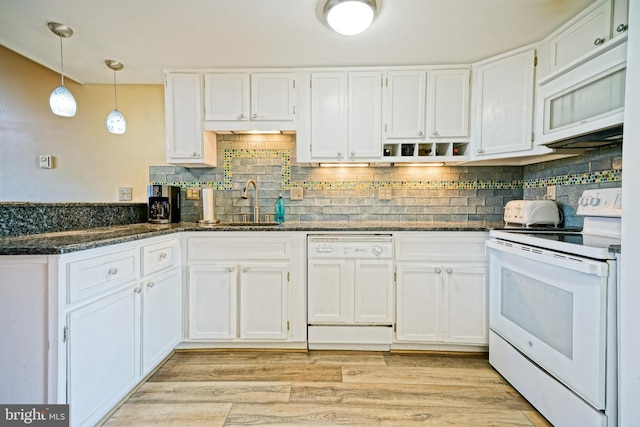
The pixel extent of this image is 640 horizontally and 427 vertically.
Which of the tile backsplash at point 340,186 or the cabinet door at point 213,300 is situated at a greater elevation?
the tile backsplash at point 340,186

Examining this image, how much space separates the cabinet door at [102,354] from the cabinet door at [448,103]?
2.34 m

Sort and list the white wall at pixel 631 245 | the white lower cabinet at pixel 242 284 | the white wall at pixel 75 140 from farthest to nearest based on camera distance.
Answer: the white wall at pixel 75 140, the white lower cabinet at pixel 242 284, the white wall at pixel 631 245

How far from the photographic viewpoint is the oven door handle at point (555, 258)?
3.84 ft

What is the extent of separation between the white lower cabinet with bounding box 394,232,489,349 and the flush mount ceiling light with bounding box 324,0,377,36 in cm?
134

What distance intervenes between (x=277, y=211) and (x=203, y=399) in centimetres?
141

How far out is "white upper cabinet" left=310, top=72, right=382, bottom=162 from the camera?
2.32 m

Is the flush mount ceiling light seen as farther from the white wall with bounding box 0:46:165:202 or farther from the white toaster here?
the white wall with bounding box 0:46:165:202

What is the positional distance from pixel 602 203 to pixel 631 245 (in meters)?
0.56

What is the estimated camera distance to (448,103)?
2.30 meters

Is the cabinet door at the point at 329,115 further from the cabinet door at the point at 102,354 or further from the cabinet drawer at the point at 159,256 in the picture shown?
the cabinet door at the point at 102,354

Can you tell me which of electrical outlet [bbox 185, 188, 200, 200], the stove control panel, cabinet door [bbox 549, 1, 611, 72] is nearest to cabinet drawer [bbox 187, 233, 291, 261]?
electrical outlet [bbox 185, 188, 200, 200]

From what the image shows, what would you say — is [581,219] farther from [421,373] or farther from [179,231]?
[179,231]

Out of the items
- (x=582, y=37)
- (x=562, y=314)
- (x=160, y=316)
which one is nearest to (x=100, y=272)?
(x=160, y=316)

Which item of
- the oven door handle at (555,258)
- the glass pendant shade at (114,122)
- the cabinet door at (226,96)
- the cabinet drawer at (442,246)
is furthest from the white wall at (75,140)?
the oven door handle at (555,258)
